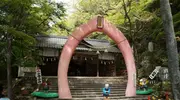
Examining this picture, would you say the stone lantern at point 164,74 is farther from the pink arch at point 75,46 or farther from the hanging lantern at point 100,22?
the hanging lantern at point 100,22

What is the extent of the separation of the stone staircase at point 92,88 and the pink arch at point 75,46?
93 centimetres

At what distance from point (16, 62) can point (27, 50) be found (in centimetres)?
105

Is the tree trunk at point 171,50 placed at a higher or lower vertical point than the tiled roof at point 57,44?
lower

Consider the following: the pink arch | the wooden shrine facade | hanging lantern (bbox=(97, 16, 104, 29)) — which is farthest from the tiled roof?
hanging lantern (bbox=(97, 16, 104, 29))

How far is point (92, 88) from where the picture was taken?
15.8 m

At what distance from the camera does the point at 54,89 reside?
15.1 m

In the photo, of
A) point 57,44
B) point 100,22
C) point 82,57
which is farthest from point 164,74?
point 57,44

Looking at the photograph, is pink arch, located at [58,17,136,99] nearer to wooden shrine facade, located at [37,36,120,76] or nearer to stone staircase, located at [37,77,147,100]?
stone staircase, located at [37,77,147,100]

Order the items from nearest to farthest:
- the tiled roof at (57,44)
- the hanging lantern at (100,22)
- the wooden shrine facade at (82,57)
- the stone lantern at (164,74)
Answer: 1. the hanging lantern at (100,22)
2. the stone lantern at (164,74)
3. the tiled roof at (57,44)
4. the wooden shrine facade at (82,57)

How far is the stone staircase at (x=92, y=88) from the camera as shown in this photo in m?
14.5

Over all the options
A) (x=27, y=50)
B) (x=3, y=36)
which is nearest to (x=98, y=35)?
(x=27, y=50)

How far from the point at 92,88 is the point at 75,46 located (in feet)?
11.2

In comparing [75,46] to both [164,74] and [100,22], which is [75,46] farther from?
[164,74]

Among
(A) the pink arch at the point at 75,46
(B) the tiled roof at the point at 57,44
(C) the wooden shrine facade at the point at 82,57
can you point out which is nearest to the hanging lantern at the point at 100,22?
(A) the pink arch at the point at 75,46
